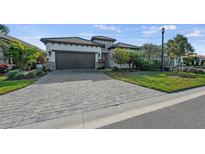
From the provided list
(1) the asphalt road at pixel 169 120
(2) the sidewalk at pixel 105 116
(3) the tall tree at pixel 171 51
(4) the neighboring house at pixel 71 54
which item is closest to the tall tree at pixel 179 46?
(3) the tall tree at pixel 171 51

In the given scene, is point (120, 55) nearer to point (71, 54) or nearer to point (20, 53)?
point (71, 54)

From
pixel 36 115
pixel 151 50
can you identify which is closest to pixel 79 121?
pixel 36 115

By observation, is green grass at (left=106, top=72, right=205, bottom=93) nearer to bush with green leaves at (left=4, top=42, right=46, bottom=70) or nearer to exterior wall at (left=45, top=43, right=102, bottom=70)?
bush with green leaves at (left=4, top=42, right=46, bottom=70)

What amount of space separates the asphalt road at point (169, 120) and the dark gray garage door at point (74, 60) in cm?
1550

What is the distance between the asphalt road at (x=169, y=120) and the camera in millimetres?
3475

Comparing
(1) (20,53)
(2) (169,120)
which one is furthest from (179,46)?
(2) (169,120)

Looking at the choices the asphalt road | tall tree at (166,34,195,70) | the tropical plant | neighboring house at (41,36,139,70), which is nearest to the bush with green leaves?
neighboring house at (41,36,139,70)

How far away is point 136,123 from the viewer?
12.0ft

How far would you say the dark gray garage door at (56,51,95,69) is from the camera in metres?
18.2

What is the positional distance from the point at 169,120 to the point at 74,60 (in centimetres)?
1639

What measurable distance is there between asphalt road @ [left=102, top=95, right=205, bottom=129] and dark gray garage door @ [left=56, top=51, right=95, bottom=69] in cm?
1550

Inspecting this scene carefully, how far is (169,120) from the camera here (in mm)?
3816
